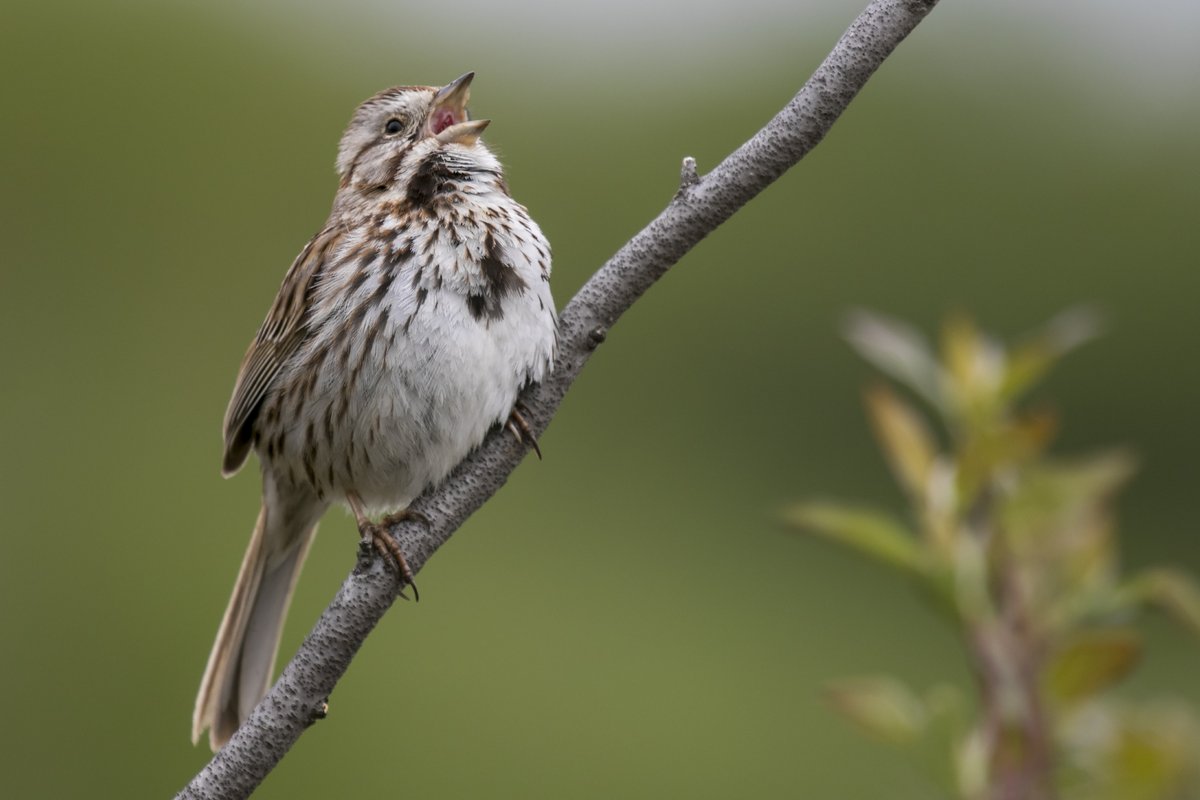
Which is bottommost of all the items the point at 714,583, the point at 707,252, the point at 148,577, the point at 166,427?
the point at 148,577

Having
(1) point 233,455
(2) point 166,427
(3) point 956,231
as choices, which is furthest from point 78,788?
(3) point 956,231

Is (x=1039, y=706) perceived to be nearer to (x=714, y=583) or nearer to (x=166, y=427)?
(x=714, y=583)

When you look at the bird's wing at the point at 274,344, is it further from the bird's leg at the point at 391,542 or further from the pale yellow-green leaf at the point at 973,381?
the pale yellow-green leaf at the point at 973,381

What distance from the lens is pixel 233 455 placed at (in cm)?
304

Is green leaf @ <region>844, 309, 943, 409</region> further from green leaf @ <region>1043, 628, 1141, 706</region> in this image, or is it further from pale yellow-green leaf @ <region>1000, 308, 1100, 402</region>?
green leaf @ <region>1043, 628, 1141, 706</region>

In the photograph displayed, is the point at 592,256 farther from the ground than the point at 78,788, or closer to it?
farther from the ground

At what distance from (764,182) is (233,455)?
157cm

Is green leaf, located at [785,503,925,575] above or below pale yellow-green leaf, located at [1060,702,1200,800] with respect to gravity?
above

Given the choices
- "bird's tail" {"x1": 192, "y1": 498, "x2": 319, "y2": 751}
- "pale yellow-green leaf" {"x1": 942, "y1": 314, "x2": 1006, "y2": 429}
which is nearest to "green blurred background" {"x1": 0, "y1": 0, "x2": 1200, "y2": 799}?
"bird's tail" {"x1": 192, "y1": 498, "x2": 319, "y2": 751}

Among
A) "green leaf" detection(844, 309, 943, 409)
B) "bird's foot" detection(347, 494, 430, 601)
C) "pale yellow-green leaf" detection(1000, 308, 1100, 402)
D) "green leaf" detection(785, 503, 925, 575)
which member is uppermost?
"pale yellow-green leaf" detection(1000, 308, 1100, 402)

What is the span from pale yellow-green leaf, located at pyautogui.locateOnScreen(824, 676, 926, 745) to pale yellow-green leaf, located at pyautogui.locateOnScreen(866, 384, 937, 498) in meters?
0.21

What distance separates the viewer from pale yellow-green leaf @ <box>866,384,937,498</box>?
1326 mm

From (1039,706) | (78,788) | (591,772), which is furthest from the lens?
(78,788)

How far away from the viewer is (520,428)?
2.17 metres
